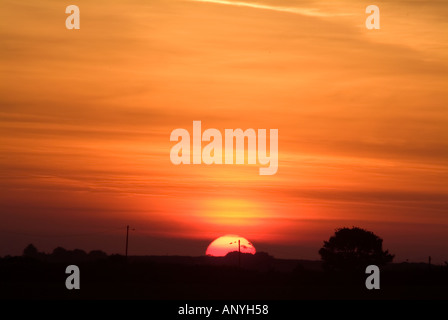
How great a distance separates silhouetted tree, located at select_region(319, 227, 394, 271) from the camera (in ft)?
397

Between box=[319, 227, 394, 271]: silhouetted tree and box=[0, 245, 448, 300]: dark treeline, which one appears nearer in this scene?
box=[0, 245, 448, 300]: dark treeline

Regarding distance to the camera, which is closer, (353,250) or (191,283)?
(191,283)

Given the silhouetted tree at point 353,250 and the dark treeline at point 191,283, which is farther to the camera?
the silhouetted tree at point 353,250

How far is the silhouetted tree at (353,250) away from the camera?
121 m

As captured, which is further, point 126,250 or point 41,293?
point 126,250

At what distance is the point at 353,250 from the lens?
402ft

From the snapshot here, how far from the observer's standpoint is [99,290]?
64.3 meters
